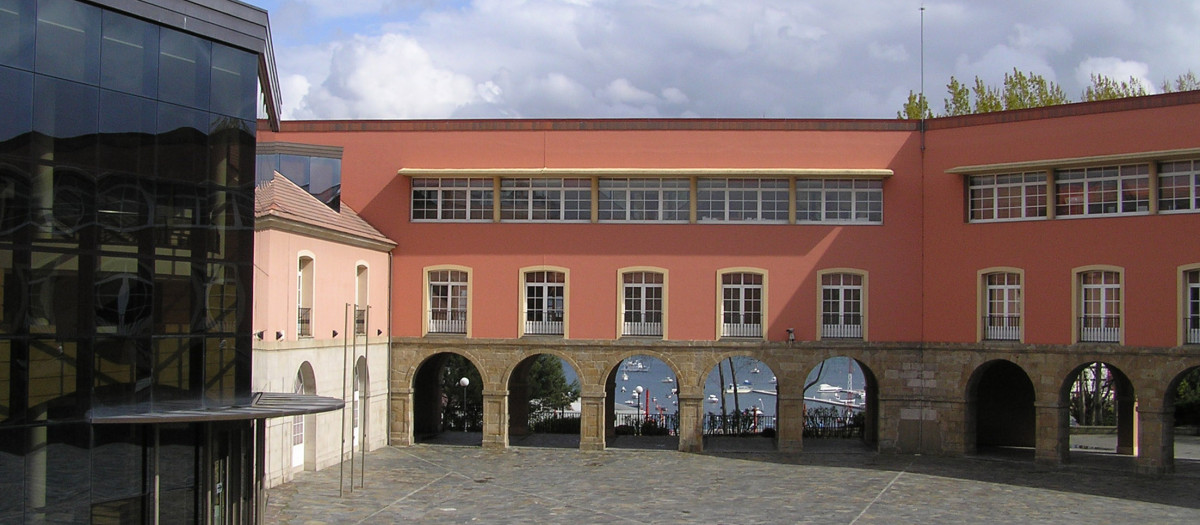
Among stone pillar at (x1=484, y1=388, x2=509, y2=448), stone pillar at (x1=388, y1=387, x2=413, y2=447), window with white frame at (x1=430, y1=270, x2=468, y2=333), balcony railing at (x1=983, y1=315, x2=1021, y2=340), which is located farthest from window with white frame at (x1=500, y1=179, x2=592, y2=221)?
balcony railing at (x1=983, y1=315, x2=1021, y2=340)

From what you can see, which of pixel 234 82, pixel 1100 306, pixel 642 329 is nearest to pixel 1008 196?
pixel 1100 306

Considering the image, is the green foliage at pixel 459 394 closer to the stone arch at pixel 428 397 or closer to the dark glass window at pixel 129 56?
the stone arch at pixel 428 397

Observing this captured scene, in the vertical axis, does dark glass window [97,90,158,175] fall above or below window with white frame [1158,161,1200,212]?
below

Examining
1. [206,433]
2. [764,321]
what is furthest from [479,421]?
[206,433]

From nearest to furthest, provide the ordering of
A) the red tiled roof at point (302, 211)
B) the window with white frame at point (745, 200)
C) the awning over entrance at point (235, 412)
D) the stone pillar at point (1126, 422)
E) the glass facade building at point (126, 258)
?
the glass facade building at point (126, 258)
the awning over entrance at point (235, 412)
the red tiled roof at point (302, 211)
the window with white frame at point (745, 200)
the stone pillar at point (1126, 422)

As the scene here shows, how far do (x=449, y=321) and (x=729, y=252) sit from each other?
8.56m

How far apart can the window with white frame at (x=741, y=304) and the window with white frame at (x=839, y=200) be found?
2334 mm

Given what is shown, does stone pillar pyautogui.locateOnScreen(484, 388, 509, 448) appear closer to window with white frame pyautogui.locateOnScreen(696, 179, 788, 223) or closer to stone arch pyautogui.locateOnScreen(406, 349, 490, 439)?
stone arch pyautogui.locateOnScreen(406, 349, 490, 439)

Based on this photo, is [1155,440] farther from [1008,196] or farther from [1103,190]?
[1008,196]

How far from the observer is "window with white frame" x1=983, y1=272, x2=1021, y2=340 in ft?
110

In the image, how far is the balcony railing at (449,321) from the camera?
119 ft

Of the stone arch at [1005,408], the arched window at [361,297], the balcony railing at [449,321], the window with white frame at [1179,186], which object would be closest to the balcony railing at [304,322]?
the arched window at [361,297]

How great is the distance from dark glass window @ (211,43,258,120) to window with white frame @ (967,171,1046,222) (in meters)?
21.6

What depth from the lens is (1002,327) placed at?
3362 centimetres
